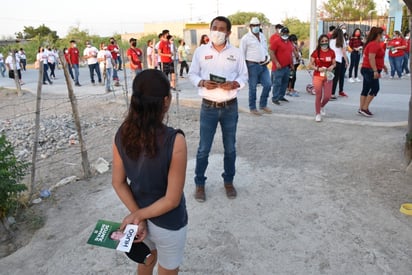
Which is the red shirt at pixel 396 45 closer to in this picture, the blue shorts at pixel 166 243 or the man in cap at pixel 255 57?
the man in cap at pixel 255 57

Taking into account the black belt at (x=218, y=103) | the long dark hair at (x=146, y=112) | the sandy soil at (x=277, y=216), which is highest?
the long dark hair at (x=146, y=112)

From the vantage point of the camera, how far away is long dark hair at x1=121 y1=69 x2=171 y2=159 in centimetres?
187

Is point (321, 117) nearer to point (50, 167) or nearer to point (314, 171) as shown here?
point (314, 171)

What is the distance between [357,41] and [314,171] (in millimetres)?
7835

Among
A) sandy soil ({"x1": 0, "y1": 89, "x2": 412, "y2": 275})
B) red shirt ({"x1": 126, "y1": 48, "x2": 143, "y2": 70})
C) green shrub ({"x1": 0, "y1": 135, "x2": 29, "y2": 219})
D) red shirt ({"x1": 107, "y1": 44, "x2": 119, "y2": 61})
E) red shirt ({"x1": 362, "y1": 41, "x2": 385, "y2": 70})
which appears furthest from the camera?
red shirt ({"x1": 107, "y1": 44, "x2": 119, "y2": 61})

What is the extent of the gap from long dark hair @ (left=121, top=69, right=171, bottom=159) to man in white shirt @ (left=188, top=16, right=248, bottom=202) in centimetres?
185

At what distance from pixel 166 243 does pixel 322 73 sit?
5673 millimetres

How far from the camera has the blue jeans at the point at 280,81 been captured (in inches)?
339

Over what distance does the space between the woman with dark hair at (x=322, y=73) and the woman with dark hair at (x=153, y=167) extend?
549 centimetres

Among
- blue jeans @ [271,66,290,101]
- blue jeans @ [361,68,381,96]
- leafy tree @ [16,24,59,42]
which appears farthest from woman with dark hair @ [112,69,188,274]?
leafy tree @ [16,24,59,42]

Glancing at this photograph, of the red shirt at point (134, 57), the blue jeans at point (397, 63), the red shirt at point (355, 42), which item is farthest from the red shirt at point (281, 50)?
the blue jeans at point (397, 63)

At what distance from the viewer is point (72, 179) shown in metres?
5.00

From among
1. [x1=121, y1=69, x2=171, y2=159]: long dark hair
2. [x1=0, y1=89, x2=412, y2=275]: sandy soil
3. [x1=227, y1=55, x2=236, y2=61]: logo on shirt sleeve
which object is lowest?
[x1=0, y1=89, x2=412, y2=275]: sandy soil

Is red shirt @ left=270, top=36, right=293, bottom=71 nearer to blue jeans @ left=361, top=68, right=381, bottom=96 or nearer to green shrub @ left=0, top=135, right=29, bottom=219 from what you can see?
blue jeans @ left=361, top=68, right=381, bottom=96
